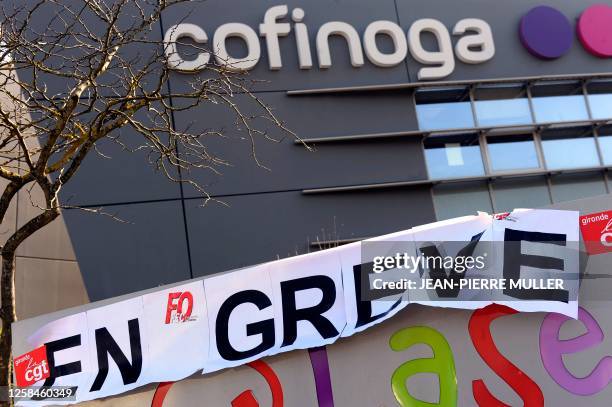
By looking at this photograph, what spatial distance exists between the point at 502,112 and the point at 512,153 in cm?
83

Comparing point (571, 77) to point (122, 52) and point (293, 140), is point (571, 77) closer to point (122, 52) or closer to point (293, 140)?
point (293, 140)

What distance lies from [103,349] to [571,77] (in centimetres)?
1013

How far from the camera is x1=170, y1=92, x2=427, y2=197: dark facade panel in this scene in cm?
1195

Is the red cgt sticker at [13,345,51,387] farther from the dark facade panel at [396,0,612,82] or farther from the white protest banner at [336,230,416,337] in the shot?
the dark facade panel at [396,0,612,82]

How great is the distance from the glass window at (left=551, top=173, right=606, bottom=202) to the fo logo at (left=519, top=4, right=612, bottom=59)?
2.37 metres

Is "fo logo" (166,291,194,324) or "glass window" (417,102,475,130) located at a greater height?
"glass window" (417,102,475,130)

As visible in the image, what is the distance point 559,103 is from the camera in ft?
44.7

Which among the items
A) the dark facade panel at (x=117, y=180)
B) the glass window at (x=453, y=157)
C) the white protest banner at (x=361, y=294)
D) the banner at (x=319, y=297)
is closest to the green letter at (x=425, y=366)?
the banner at (x=319, y=297)

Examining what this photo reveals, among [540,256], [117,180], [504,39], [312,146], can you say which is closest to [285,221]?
[312,146]

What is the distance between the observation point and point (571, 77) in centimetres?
1348

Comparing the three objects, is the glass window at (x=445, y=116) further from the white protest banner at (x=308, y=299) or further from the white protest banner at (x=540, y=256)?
the white protest banner at (x=308, y=299)

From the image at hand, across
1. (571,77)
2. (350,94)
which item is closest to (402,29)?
(350,94)

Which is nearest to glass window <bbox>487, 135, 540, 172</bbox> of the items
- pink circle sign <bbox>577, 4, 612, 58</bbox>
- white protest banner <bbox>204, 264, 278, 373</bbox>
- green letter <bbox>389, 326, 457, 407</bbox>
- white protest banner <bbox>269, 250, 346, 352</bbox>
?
pink circle sign <bbox>577, 4, 612, 58</bbox>

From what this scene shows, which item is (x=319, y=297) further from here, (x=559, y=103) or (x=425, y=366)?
(x=559, y=103)
